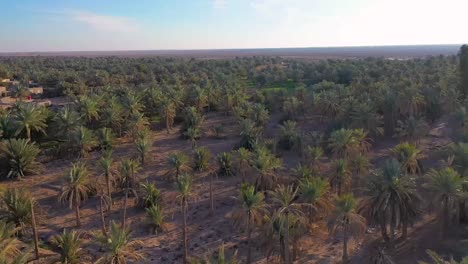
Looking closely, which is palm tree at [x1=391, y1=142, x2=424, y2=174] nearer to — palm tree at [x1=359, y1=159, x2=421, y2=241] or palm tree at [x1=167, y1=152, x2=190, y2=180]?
palm tree at [x1=359, y1=159, x2=421, y2=241]

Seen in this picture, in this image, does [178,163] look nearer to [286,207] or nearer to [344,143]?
[286,207]

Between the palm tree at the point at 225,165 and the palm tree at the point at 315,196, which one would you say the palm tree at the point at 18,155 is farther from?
the palm tree at the point at 315,196

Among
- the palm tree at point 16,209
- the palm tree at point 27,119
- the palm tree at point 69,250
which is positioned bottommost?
the palm tree at point 69,250

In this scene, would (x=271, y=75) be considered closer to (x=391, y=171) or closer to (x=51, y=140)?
(x=51, y=140)

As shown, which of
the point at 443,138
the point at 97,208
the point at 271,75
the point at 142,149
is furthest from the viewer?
the point at 271,75

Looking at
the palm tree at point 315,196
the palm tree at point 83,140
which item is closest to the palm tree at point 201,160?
the palm tree at point 83,140

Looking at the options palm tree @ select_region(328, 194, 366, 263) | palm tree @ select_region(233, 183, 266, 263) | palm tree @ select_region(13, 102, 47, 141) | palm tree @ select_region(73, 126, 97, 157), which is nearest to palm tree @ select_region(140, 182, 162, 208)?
palm tree @ select_region(233, 183, 266, 263)

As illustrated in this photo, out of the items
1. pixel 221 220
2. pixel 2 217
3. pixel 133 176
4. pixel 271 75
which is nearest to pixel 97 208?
pixel 133 176
